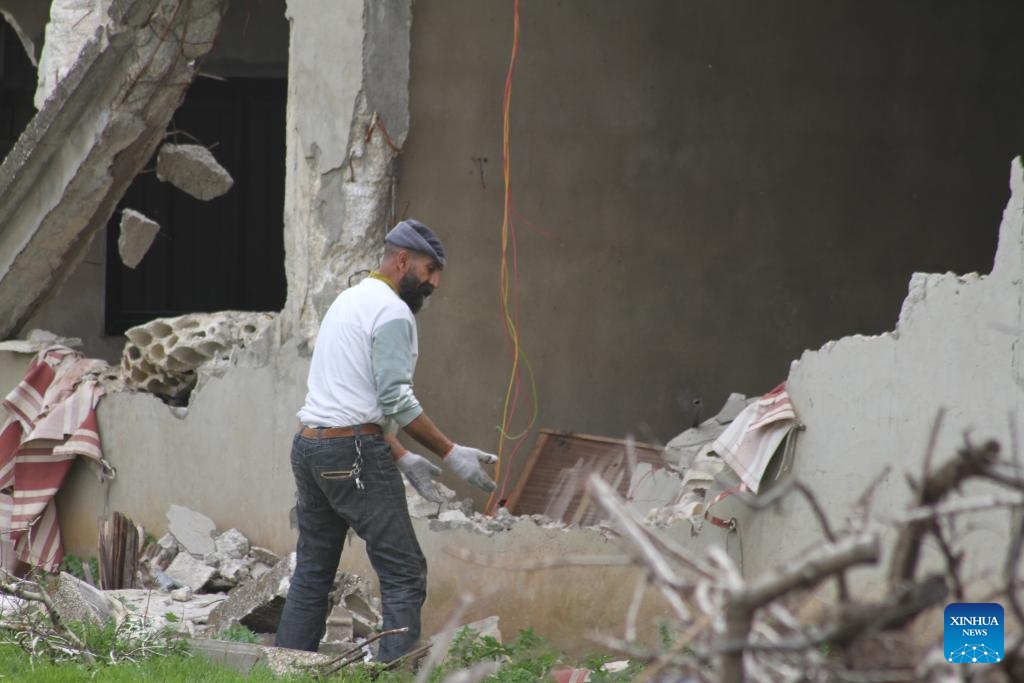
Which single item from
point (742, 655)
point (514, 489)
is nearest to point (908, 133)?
point (514, 489)

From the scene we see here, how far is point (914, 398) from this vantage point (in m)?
5.24

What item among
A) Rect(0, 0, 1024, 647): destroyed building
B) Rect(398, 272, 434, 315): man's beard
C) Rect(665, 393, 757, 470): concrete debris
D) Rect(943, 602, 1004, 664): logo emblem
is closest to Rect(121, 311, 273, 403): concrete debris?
Rect(0, 0, 1024, 647): destroyed building

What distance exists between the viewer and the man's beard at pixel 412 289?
534 centimetres

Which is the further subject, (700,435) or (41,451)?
→ (700,435)

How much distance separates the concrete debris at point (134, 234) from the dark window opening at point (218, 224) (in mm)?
3116

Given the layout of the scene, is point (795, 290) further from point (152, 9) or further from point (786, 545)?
point (152, 9)

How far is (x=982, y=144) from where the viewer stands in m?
8.85

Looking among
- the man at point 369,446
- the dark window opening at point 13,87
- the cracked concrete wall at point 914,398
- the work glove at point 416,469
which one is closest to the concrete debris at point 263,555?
the man at point 369,446

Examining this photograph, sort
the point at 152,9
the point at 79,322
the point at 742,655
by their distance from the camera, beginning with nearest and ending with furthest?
1. the point at 742,655
2. the point at 152,9
3. the point at 79,322

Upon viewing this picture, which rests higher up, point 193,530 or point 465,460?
point 465,460

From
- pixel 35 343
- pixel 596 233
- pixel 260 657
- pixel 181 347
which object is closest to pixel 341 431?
pixel 260 657

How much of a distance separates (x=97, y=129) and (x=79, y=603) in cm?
281

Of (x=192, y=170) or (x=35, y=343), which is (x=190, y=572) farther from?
(x=192, y=170)

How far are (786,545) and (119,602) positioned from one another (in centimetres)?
297
